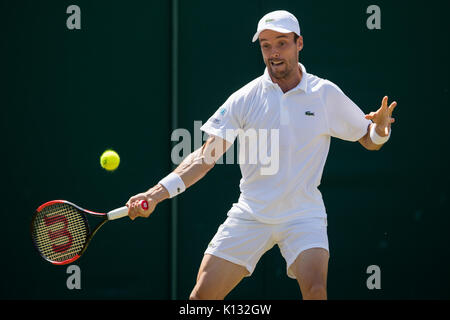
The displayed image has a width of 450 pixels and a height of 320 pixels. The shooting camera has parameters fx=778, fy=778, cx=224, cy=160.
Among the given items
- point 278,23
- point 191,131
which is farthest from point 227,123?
point 191,131

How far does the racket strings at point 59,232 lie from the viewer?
13.5 ft

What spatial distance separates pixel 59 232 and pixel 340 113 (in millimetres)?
1619

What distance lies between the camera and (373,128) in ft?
13.5

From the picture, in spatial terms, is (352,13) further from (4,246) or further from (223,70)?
(4,246)

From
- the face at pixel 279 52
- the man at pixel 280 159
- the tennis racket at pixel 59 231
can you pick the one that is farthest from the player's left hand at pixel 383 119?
the tennis racket at pixel 59 231

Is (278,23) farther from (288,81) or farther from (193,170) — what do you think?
(193,170)

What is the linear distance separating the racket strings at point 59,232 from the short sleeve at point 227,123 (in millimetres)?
840

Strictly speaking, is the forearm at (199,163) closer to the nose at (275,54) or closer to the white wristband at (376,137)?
the nose at (275,54)

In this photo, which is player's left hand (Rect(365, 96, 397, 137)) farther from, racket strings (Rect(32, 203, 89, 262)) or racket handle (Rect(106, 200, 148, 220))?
racket strings (Rect(32, 203, 89, 262))

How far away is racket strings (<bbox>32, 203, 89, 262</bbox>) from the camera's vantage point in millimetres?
4113

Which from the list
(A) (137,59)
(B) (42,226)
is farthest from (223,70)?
(B) (42,226)

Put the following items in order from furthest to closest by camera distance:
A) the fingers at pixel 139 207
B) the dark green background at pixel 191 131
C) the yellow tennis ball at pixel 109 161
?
the dark green background at pixel 191 131 < the yellow tennis ball at pixel 109 161 < the fingers at pixel 139 207

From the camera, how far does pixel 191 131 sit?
5.28 metres

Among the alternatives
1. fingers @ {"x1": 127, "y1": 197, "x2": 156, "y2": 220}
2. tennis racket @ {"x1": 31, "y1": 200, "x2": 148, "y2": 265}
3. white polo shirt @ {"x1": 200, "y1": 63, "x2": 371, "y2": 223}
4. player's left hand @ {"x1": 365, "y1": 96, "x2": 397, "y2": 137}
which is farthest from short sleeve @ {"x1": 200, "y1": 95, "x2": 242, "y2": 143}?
tennis racket @ {"x1": 31, "y1": 200, "x2": 148, "y2": 265}
